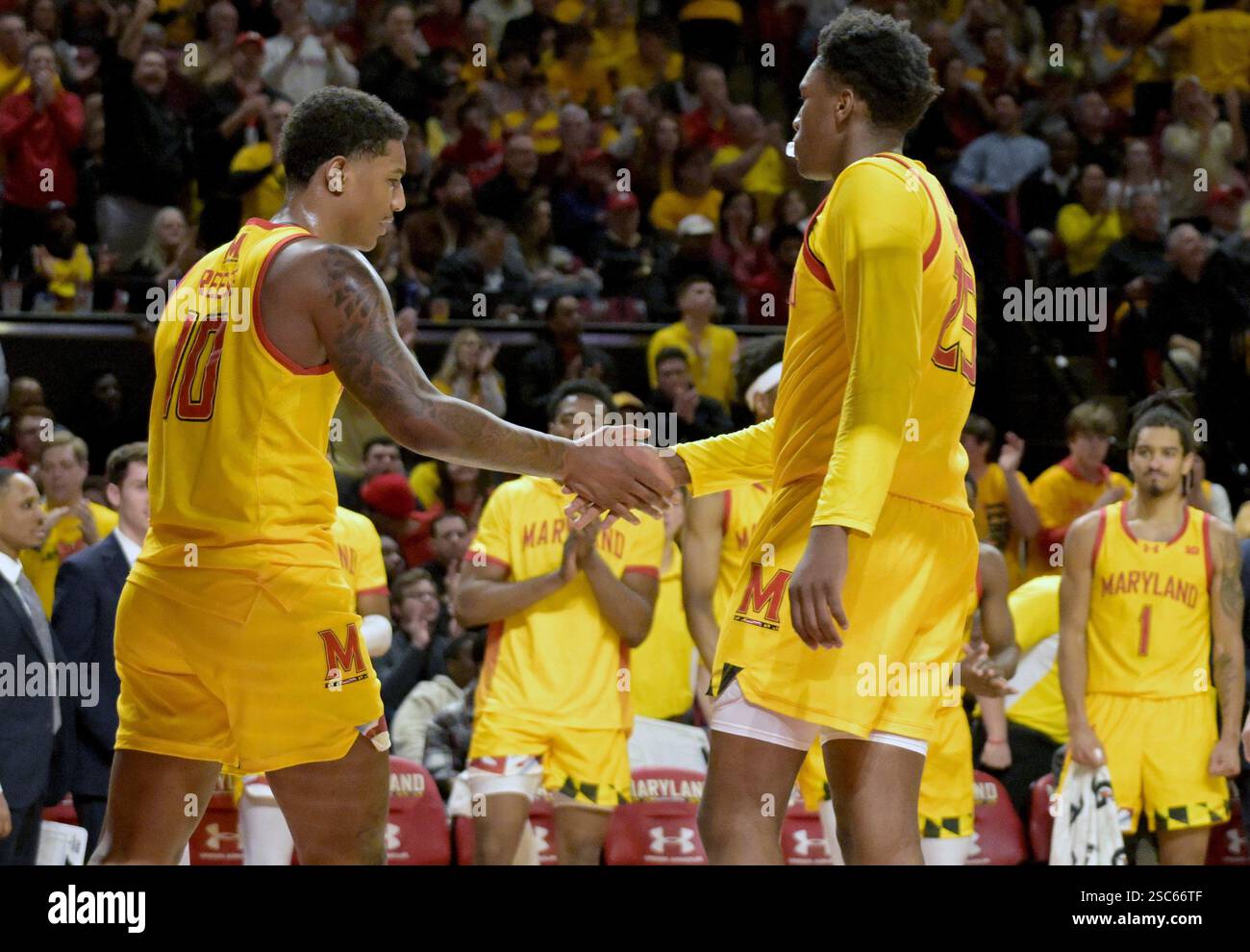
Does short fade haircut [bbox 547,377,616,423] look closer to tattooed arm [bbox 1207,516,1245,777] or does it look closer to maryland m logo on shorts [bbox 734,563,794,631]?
tattooed arm [bbox 1207,516,1245,777]

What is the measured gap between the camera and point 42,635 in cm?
596

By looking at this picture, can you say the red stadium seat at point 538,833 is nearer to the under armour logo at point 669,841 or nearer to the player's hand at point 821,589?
the under armour logo at point 669,841

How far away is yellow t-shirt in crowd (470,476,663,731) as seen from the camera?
6.53 meters

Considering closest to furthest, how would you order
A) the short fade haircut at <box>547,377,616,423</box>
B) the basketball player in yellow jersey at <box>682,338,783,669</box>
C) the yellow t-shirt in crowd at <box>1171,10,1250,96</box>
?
1. the basketball player in yellow jersey at <box>682,338,783,669</box>
2. the short fade haircut at <box>547,377,616,423</box>
3. the yellow t-shirt in crowd at <box>1171,10,1250,96</box>

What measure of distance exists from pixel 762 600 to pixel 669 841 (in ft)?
12.7

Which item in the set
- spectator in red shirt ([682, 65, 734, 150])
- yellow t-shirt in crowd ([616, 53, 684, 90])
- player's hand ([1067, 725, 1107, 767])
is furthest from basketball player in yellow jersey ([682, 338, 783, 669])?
→ yellow t-shirt in crowd ([616, 53, 684, 90])

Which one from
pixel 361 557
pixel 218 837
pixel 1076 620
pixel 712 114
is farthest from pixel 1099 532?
pixel 712 114

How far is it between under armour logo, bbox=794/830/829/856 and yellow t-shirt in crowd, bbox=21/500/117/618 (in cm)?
328

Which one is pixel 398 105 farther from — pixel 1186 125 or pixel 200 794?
pixel 200 794

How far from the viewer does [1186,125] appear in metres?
12.9

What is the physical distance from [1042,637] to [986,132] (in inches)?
247

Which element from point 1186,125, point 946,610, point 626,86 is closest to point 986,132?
point 1186,125
